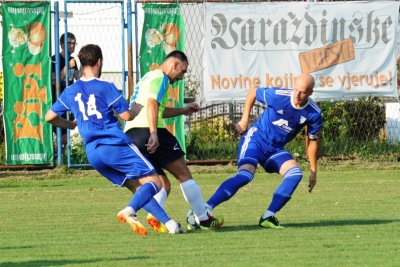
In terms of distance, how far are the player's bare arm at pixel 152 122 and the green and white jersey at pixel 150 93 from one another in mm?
83

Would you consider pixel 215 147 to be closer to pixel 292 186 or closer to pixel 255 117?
pixel 255 117

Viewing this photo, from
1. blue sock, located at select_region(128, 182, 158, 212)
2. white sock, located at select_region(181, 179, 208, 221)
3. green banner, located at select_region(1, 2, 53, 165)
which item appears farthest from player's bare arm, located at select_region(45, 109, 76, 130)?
green banner, located at select_region(1, 2, 53, 165)

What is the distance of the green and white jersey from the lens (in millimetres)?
10164

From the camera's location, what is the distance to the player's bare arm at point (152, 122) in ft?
32.4

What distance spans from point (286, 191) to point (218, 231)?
797 mm

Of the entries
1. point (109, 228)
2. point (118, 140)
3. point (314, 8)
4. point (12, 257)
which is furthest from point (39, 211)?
point (314, 8)

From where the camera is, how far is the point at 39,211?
12648 mm

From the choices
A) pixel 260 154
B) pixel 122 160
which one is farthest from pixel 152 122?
pixel 260 154

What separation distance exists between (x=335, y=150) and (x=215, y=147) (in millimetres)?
2127

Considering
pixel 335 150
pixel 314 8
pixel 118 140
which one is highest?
pixel 314 8

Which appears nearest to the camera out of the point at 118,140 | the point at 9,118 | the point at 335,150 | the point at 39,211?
the point at 118,140

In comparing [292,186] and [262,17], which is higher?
[262,17]

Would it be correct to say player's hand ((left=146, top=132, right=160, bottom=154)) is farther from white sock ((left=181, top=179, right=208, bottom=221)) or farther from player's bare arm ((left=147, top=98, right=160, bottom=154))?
white sock ((left=181, top=179, right=208, bottom=221))

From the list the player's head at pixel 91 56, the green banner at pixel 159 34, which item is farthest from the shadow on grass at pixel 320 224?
the green banner at pixel 159 34
